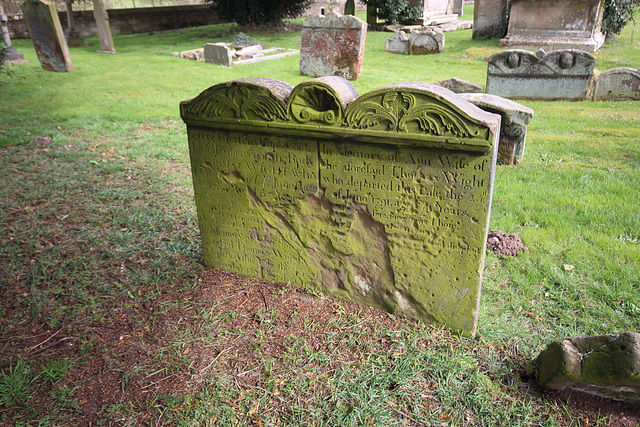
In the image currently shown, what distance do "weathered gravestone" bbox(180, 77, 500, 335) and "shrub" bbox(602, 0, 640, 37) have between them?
1485 centimetres

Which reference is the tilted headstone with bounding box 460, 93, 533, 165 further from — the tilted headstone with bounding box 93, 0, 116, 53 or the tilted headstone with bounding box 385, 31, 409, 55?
the tilted headstone with bounding box 93, 0, 116, 53

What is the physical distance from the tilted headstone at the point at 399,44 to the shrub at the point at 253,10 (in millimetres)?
7638

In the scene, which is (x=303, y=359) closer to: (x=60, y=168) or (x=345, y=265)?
(x=345, y=265)

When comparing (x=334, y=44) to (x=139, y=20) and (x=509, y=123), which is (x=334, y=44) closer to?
(x=509, y=123)

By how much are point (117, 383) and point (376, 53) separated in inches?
567

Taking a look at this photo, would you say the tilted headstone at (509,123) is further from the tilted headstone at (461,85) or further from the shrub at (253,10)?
the shrub at (253,10)

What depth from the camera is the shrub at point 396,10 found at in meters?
19.4

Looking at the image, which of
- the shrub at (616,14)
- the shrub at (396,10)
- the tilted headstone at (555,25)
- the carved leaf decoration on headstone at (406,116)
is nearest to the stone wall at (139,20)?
the shrub at (396,10)

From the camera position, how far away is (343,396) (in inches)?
99.6

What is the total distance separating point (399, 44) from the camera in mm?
15070

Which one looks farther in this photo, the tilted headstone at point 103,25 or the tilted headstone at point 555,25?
the tilted headstone at point 103,25

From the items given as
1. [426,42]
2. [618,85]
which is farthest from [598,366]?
[426,42]

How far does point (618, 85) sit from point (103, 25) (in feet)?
52.6

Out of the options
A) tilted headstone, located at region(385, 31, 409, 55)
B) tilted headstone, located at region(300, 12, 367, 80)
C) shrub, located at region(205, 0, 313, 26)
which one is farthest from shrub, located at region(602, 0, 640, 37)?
shrub, located at region(205, 0, 313, 26)
